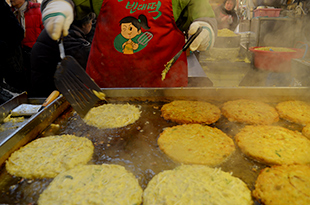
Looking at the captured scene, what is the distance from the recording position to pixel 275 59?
12.6 ft

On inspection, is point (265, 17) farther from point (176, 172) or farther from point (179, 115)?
Result: point (176, 172)

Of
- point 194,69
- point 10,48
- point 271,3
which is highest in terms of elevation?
point 271,3

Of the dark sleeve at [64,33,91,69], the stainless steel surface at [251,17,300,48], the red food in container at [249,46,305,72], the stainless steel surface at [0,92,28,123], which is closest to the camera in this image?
the stainless steel surface at [0,92,28,123]

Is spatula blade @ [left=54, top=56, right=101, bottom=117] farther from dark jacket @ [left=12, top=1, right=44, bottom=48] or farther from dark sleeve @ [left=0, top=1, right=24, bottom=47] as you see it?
dark jacket @ [left=12, top=1, right=44, bottom=48]

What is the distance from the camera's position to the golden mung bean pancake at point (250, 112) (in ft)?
7.39

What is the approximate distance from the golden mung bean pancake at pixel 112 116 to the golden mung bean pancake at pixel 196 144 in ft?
1.43

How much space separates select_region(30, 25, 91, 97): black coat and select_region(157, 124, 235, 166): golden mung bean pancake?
2.87 m

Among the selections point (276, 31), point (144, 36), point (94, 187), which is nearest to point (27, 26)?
point (144, 36)

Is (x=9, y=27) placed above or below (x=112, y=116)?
above

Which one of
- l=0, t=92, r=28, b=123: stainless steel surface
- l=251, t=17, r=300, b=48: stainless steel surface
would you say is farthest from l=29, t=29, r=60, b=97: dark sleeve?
l=251, t=17, r=300, b=48: stainless steel surface

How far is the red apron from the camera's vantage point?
2.72 metres

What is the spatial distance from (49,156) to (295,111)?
252cm

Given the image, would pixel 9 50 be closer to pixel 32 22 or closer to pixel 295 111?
pixel 32 22

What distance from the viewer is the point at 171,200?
52.6 inches
